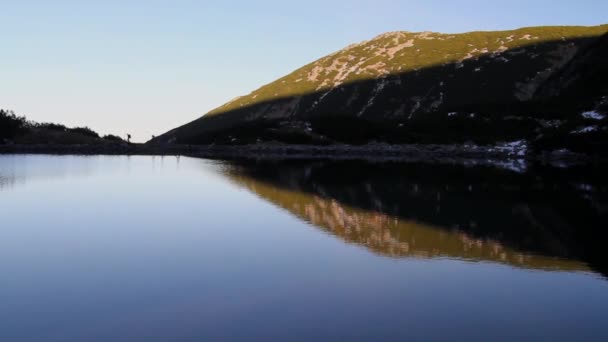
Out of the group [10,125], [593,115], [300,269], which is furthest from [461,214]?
[10,125]

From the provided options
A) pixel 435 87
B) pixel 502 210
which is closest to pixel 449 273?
pixel 502 210

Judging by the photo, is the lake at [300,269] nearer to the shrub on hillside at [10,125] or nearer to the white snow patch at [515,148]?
the white snow patch at [515,148]

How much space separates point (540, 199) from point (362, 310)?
1220 inches

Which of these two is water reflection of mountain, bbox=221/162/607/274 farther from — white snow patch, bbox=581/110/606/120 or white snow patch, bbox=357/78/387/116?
white snow patch, bbox=357/78/387/116

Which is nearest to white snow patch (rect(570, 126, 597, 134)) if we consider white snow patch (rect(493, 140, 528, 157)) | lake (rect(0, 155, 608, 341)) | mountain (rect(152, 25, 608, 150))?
mountain (rect(152, 25, 608, 150))

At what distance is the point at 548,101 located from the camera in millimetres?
136500

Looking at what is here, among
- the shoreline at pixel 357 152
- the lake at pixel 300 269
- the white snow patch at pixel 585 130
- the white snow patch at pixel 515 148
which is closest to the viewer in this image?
the lake at pixel 300 269

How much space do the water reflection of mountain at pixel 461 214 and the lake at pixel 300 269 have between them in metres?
0.15

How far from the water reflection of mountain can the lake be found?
15 centimetres

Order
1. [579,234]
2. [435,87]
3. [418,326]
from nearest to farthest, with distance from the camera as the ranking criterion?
1. [418,326]
2. [579,234]
3. [435,87]

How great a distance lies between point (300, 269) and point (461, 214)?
16934 mm

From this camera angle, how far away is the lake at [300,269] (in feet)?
42.6

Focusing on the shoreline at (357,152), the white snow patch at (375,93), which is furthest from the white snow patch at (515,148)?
the white snow patch at (375,93)

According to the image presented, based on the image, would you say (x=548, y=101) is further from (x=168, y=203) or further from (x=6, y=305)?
(x=6, y=305)
